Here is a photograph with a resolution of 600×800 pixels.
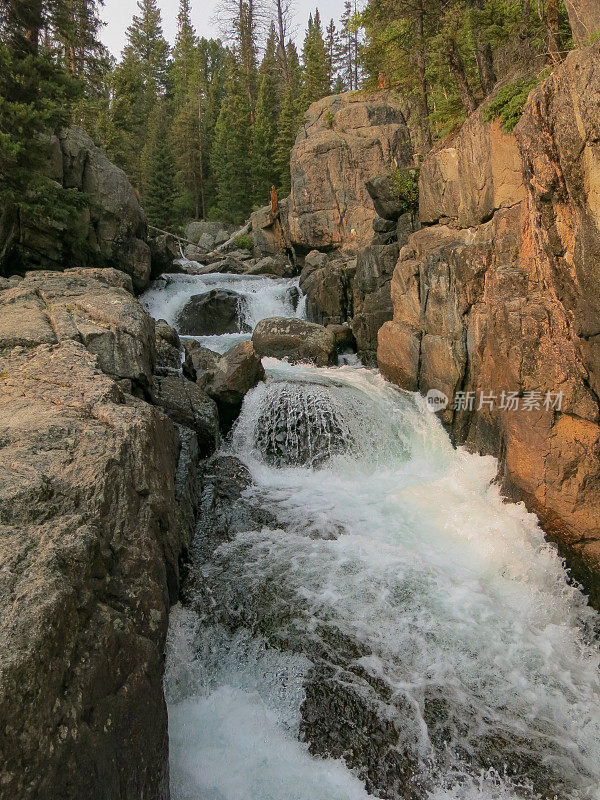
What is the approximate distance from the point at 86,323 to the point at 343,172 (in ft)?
71.1

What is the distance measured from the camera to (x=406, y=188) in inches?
595

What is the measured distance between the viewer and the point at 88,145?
18875mm

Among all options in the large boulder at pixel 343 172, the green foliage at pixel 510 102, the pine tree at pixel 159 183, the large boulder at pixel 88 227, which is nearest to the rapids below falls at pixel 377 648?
the green foliage at pixel 510 102

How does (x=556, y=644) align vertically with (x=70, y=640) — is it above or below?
below

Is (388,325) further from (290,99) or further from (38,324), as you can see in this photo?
(290,99)

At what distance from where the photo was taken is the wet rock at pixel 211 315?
19375 millimetres

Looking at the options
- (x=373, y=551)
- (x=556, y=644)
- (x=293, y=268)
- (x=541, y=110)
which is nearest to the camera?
(x=556, y=644)

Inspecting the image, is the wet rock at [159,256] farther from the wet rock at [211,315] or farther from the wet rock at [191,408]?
the wet rock at [191,408]

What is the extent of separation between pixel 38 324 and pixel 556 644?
8.04m

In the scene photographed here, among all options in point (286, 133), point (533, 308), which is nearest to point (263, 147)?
point (286, 133)

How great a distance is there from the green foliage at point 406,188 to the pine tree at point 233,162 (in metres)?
24.6

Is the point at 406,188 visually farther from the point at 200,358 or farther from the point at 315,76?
the point at 315,76

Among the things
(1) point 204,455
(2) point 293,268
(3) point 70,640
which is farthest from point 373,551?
(2) point 293,268

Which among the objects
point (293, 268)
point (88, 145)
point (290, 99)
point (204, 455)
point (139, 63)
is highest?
point (139, 63)
